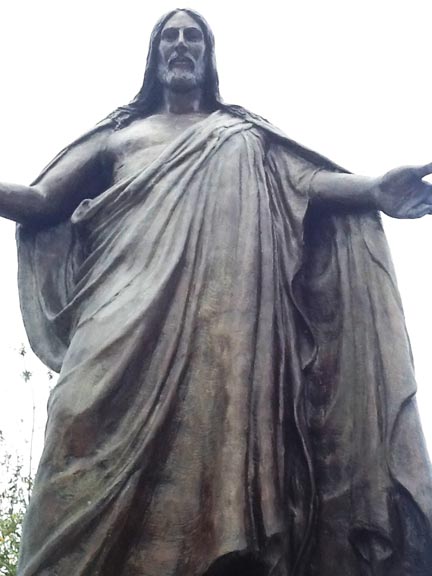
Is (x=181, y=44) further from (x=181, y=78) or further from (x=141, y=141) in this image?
(x=141, y=141)

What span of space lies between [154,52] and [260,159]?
46.2 inches

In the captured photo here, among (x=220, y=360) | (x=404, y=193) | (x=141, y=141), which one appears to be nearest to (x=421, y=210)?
(x=404, y=193)

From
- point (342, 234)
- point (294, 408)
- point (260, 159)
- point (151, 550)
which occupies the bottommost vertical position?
point (151, 550)

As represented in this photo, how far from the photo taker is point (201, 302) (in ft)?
16.2

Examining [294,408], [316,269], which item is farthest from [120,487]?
[316,269]

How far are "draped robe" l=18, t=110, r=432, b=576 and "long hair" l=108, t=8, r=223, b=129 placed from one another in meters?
0.58

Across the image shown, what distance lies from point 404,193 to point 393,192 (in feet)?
0.18

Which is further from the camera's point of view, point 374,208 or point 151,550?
point 374,208

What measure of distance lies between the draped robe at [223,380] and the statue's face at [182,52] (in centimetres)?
54

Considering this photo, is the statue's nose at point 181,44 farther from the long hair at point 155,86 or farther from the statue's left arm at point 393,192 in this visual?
the statue's left arm at point 393,192

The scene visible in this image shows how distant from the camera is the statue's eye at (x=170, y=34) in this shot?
6227mm

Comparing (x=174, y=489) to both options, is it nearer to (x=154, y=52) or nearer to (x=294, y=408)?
(x=294, y=408)

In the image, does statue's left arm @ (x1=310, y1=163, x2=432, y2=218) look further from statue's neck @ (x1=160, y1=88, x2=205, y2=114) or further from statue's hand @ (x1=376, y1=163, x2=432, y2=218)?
statue's neck @ (x1=160, y1=88, x2=205, y2=114)

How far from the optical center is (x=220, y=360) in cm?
474
